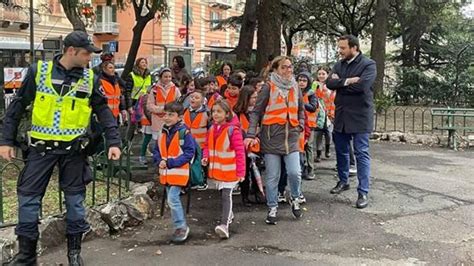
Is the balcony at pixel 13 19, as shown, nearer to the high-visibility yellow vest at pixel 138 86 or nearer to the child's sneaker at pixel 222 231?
the high-visibility yellow vest at pixel 138 86

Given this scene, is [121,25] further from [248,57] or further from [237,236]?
[237,236]

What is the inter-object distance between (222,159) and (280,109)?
83cm

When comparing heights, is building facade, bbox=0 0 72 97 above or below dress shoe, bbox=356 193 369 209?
above

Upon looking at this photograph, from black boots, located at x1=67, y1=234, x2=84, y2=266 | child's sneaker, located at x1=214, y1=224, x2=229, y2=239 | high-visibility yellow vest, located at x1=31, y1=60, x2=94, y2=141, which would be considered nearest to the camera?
high-visibility yellow vest, located at x1=31, y1=60, x2=94, y2=141

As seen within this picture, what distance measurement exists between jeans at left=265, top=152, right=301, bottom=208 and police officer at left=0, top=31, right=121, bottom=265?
198 cm

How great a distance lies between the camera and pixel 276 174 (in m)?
5.88

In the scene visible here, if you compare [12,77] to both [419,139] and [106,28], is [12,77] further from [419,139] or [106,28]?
[106,28]

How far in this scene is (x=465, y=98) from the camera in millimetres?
19531

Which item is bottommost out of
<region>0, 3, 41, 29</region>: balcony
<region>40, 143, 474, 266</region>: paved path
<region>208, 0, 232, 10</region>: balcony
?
<region>40, 143, 474, 266</region>: paved path

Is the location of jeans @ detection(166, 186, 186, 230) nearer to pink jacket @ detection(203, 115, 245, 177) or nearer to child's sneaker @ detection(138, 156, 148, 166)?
pink jacket @ detection(203, 115, 245, 177)

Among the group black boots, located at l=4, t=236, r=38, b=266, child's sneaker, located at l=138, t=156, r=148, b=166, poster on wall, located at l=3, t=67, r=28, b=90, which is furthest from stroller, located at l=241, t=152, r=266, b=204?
poster on wall, located at l=3, t=67, r=28, b=90

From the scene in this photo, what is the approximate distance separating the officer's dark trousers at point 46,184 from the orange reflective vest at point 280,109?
6.97 feet

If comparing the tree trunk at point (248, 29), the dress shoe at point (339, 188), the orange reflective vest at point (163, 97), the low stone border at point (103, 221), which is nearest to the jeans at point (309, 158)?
the dress shoe at point (339, 188)

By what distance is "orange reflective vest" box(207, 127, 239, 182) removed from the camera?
552 centimetres
